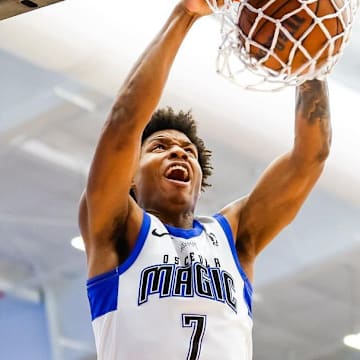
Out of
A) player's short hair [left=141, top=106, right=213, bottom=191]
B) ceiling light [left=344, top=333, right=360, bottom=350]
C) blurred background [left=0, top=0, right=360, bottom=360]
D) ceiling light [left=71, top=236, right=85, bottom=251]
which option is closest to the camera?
player's short hair [left=141, top=106, right=213, bottom=191]

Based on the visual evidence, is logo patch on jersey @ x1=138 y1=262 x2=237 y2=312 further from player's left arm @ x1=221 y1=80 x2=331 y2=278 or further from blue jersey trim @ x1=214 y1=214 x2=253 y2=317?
player's left arm @ x1=221 y1=80 x2=331 y2=278

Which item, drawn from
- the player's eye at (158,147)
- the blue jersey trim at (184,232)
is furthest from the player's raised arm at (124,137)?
the player's eye at (158,147)

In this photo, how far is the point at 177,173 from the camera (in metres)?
2.39

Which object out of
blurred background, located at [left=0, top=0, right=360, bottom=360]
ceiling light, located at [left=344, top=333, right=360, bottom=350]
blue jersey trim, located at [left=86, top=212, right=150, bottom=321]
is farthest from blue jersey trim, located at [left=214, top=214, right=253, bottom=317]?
ceiling light, located at [left=344, top=333, right=360, bottom=350]

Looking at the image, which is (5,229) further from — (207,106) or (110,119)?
(110,119)

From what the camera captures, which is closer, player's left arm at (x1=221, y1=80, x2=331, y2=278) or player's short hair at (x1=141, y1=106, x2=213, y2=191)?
player's left arm at (x1=221, y1=80, x2=331, y2=278)

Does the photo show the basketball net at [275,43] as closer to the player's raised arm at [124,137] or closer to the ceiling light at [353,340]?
the player's raised arm at [124,137]

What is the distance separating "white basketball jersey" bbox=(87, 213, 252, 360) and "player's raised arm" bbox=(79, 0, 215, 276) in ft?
0.21

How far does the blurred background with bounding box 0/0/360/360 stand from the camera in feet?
11.1

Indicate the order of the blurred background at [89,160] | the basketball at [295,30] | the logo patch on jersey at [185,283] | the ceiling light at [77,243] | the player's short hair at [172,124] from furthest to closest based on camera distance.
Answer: the ceiling light at [77,243], the blurred background at [89,160], the player's short hair at [172,124], the logo patch on jersey at [185,283], the basketball at [295,30]

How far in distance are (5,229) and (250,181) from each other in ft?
6.34

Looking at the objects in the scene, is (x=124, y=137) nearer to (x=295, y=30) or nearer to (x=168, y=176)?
(x=168, y=176)

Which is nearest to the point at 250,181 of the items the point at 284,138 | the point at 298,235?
the point at 298,235

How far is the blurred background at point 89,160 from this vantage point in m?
3.39
